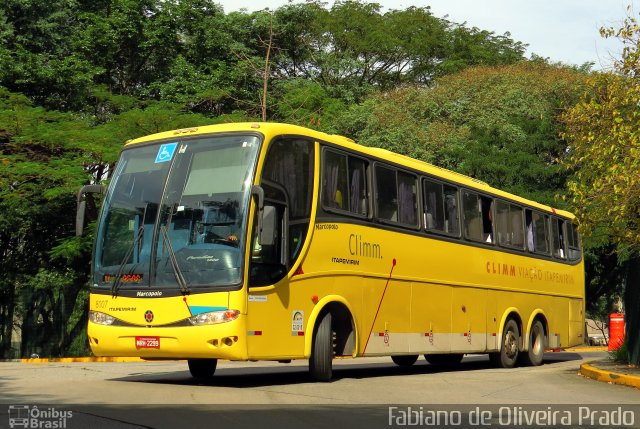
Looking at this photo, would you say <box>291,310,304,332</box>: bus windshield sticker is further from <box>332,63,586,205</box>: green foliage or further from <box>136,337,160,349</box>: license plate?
<box>332,63,586,205</box>: green foliage

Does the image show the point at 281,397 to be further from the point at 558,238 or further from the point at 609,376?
the point at 558,238

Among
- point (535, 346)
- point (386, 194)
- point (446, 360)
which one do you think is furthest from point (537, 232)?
point (386, 194)

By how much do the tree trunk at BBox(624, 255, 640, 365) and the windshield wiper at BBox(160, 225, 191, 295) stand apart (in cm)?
914

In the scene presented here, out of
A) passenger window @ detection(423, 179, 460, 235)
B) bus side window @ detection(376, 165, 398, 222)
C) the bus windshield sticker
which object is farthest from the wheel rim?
the bus windshield sticker

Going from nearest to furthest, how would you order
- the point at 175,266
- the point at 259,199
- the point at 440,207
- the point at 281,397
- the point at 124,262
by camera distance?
the point at 281,397
the point at 259,199
the point at 175,266
the point at 124,262
the point at 440,207

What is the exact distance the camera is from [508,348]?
20141 mm

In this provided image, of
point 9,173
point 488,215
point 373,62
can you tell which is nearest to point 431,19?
point 373,62

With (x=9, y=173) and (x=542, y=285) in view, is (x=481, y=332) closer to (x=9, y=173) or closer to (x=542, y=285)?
(x=542, y=285)

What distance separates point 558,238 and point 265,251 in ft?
40.9

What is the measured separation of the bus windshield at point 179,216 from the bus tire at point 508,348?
927 cm

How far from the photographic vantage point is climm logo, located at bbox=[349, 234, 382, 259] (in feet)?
46.8

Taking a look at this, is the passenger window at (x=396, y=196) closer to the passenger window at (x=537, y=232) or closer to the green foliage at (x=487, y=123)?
the passenger window at (x=537, y=232)

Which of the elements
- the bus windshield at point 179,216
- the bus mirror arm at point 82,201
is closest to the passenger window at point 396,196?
the bus windshield at point 179,216

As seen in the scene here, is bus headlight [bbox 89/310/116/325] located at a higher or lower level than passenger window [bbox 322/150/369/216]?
lower
